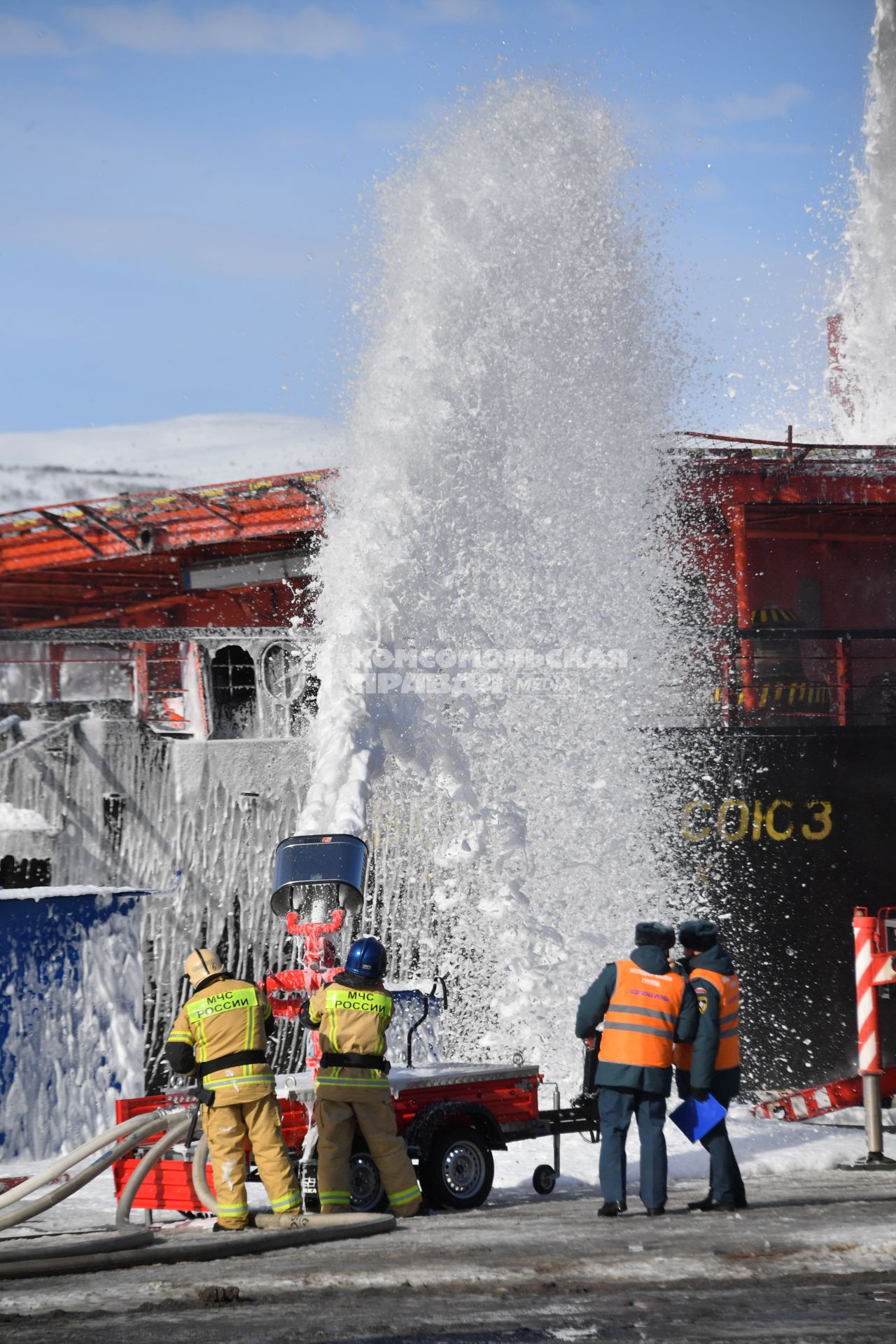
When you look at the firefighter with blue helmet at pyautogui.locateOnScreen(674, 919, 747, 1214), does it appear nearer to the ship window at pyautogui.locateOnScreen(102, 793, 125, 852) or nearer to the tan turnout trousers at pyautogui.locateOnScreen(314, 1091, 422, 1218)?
the tan turnout trousers at pyautogui.locateOnScreen(314, 1091, 422, 1218)

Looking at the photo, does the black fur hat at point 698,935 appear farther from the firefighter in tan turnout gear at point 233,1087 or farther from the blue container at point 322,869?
the firefighter in tan turnout gear at point 233,1087

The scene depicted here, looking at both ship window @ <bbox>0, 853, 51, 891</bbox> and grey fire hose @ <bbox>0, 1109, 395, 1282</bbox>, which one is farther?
ship window @ <bbox>0, 853, 51, 891</bbox>

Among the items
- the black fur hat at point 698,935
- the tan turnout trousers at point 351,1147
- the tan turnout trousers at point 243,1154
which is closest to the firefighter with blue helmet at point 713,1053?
the black fur hat at point 698,935

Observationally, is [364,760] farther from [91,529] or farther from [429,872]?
[91,529]

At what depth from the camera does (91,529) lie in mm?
23531

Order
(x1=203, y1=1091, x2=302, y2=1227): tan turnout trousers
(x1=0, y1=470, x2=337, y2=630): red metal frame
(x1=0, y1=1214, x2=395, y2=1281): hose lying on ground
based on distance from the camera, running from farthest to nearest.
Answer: (x1=0, y1=470, x2=337, y2=630): red metal frame < (x1=203, y1=1091, x2=302, y2=1227): tan turnout trousers < (x1=0, y1=1214, x2=395, y2=1281): hose lying on ground

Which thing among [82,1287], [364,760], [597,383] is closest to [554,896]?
[364,760]

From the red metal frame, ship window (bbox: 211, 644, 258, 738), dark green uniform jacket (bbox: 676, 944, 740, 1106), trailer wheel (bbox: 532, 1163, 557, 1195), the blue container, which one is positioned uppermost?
the red metal frame

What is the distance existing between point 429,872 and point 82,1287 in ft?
24.3

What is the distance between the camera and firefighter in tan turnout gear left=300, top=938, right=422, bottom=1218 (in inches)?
266

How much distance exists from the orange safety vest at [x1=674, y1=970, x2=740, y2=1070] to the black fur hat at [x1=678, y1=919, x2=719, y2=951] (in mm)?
145

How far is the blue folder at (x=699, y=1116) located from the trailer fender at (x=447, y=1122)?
1.08m

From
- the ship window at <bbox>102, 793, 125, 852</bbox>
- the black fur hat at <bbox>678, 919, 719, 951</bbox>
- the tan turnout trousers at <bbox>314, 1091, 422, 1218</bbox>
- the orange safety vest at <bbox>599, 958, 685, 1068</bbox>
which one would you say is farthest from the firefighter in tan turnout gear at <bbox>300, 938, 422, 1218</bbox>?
the ship window at <bbox>102, 793, 125, 852</bbox>

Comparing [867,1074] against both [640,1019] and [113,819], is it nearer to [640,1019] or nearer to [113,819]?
[640,1019]
